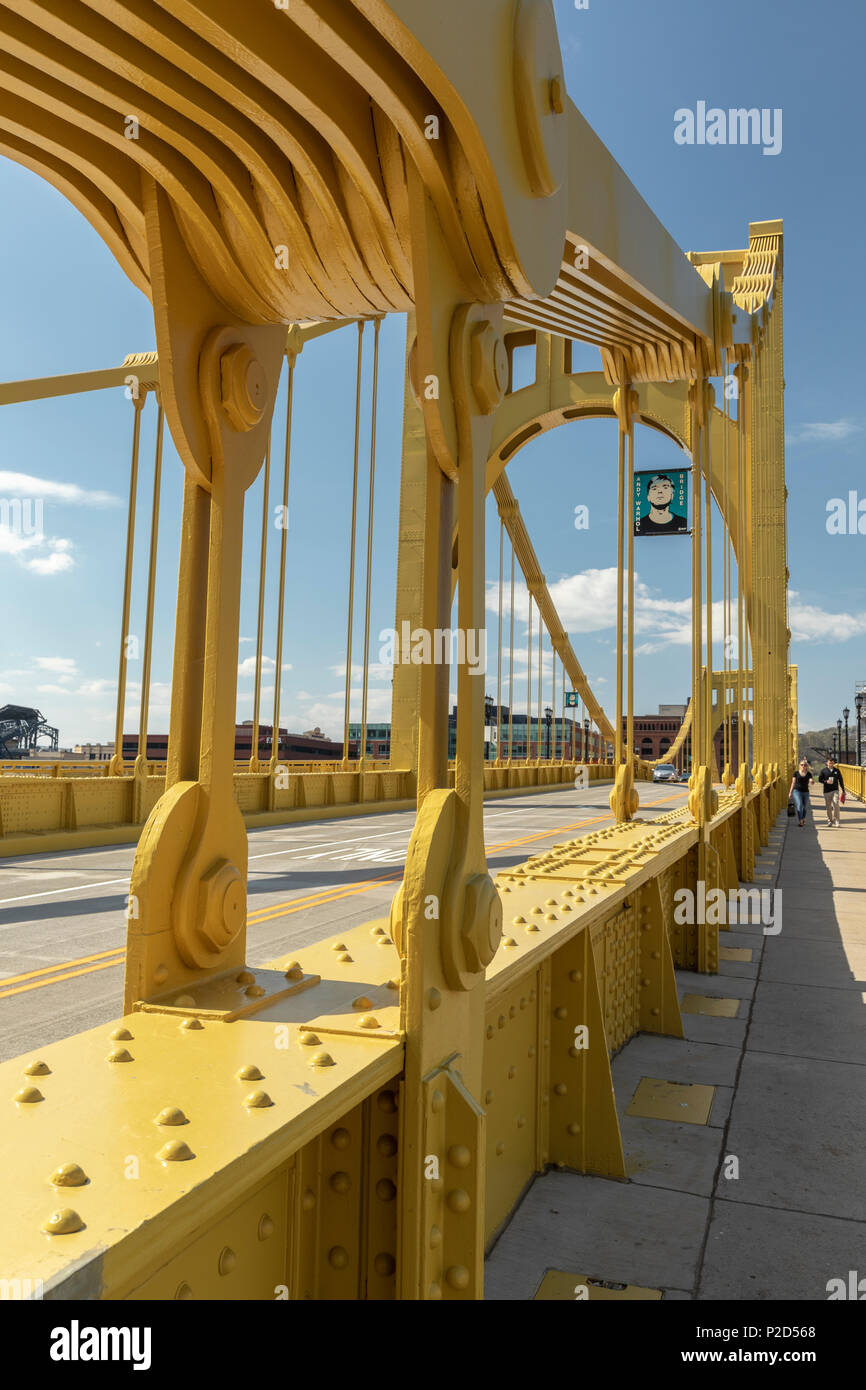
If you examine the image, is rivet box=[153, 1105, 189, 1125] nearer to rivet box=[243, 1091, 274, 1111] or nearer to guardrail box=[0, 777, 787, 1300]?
guardrail box=[0, 777, 787, 1300]

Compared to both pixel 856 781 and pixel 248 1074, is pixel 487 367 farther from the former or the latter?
pixel 856 781

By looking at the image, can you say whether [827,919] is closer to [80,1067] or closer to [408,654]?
[408,654]

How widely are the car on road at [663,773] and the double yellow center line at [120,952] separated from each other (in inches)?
1761

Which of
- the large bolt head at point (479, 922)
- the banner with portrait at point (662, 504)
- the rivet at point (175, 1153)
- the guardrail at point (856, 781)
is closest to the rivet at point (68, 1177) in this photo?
the rivet at point (175, 1153)

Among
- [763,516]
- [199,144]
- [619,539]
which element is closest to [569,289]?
[199,144]

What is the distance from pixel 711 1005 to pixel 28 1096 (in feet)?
18.2

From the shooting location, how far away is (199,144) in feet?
6.33

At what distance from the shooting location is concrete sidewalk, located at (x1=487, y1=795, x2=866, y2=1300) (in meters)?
2.92

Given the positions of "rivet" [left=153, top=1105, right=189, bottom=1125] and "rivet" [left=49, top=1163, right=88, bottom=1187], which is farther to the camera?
"rivet" [left=153, top=1105, right=189, bottom=1125]

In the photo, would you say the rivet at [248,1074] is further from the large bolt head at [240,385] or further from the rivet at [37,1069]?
the large bolt head at [240,385]

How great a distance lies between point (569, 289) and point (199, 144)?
184cm

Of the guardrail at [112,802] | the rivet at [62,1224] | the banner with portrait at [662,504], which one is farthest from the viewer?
the banner with portrait at [662,504]

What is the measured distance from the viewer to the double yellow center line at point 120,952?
5.37 metres

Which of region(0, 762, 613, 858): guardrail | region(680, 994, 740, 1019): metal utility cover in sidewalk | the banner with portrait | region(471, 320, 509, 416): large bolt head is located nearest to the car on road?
the banner with portrait
